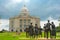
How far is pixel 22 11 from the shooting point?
115250 mm

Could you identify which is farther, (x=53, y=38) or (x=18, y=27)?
(x=18, y=27)

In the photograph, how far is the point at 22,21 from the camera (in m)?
120

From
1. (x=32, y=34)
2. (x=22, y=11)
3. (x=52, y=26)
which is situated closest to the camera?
(x=52, y=26)

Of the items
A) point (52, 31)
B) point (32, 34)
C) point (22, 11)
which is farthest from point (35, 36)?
point (22, 11)

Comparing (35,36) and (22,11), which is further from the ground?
(22,11)

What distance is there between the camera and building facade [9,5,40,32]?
11762cm

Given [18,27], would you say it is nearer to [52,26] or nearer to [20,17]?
[20,17]

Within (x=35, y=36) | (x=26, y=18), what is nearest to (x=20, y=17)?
(x=26, y=18)

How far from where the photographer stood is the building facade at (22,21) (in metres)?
118

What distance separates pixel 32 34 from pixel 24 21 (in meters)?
86.6

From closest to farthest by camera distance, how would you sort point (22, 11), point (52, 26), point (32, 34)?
1. point (52, 26)
2. point (32, 34)
3. point (22, 11)

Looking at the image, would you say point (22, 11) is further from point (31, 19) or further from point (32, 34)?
point (32, 34)

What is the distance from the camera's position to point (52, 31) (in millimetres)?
30719

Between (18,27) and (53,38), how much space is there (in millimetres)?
91656
